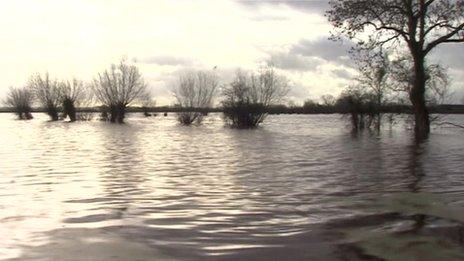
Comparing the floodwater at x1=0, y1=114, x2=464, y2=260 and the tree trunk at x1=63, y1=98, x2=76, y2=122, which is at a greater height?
the tree trunk at x1=63, y1=98, x2=76, y2=122

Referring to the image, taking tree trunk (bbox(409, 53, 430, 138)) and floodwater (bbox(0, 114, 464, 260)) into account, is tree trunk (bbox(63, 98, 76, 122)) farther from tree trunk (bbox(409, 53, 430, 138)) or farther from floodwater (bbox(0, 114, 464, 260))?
floodwater (bbox(0, 114, 464, 260))

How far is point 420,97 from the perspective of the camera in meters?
31.9

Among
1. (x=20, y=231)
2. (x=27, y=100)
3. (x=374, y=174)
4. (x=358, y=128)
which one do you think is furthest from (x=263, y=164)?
(x=27, y=100)

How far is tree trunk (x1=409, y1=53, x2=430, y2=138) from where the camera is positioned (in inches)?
1238

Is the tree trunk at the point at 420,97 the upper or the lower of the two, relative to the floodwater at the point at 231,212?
upper

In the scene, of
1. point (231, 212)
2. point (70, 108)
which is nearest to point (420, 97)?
point (231, 212)

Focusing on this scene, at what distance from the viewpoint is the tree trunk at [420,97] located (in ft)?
103

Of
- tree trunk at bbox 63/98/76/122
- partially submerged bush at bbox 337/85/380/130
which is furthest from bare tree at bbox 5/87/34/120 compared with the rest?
partially submerged bush at bbox 337/85/380/130

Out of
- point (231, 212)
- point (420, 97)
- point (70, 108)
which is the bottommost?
point (231, 212)

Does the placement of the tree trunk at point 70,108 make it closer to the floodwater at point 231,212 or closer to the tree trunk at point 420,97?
the tree trunk at point 420,97

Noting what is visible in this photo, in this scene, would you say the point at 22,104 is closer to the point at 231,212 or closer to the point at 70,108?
the point at 70,108

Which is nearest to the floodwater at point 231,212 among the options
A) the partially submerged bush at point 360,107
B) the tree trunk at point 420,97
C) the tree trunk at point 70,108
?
the tree trunk at point 420,97

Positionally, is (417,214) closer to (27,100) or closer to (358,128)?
(358,128)

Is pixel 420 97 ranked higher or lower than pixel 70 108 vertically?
higher
